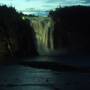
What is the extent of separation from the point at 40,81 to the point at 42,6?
6.39 m

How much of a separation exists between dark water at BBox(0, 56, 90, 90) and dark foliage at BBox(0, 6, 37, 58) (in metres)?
1.99

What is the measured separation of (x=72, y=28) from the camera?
15297 millimetres

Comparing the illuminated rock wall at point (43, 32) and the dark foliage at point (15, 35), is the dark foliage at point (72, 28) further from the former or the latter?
the dark foliage at point (15, 35)

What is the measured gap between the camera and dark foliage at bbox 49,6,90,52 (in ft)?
49.5

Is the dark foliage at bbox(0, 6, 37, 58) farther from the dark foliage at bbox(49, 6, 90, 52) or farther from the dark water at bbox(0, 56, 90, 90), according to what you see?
the dark water at bbox(0, 56, 90, 90)

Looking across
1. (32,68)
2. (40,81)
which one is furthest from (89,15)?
(40,81)

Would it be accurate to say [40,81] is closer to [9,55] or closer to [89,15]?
[9,55]

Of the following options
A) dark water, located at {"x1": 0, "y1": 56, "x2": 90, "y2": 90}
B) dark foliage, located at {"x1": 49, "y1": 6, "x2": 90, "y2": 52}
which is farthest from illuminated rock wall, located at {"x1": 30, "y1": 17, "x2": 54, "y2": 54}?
dark water, located at {"x1": 0, "y1": 56, "x2": 90, "y2": 90}

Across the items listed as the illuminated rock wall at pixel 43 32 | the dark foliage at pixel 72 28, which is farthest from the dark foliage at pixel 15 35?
the dark foliage at pixel 72 28

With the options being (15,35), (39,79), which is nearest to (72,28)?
(15,35)

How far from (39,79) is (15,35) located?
4.67m

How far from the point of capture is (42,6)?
15.5m

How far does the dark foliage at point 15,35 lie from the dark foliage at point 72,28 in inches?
37.5

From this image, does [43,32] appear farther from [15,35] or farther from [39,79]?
[39,79]
